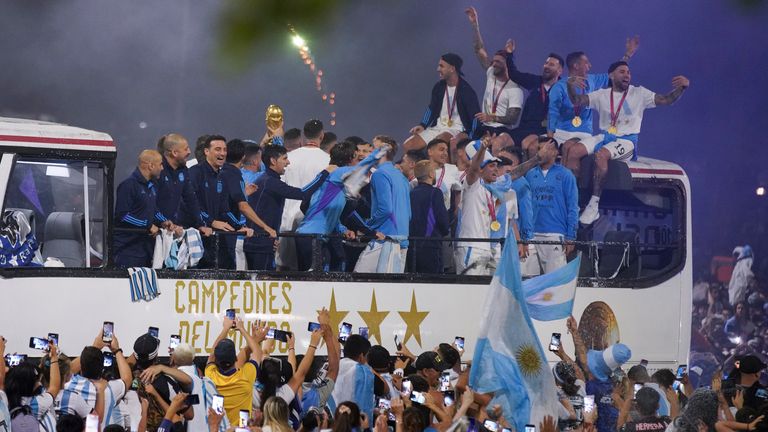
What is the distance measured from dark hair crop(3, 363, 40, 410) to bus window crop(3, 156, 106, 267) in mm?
2921

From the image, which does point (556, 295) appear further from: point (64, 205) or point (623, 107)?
point (64, 205)

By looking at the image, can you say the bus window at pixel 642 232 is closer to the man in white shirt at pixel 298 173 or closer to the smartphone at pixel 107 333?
the man in white shirt at pixel 298 173

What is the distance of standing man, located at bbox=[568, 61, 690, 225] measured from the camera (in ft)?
44.2

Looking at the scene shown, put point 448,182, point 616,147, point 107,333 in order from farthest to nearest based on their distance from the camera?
1. point 616,147
2. point 448,182
3. point 107,333

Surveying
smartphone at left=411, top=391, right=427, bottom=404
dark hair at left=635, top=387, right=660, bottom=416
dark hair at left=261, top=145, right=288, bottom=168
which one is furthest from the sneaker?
smartphone at left=411, top=391, right=427, bottom=404

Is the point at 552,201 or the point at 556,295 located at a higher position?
the point at 552,201

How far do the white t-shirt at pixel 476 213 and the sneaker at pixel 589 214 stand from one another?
1281 mm

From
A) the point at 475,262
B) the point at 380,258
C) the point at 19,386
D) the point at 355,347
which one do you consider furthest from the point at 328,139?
the point at 19,386

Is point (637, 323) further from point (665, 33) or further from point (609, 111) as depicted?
point (665, 33)

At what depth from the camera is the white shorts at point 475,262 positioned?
1231cm

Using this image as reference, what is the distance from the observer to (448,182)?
12.7 meters

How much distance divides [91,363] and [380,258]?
13.5 feet

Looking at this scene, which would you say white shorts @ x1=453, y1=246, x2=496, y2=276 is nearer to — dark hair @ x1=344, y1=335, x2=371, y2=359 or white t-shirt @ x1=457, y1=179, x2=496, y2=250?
white t-shirt @ x1=457, y1=179, x2=496, y2=250

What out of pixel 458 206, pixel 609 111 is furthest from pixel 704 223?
pixel 458 206
